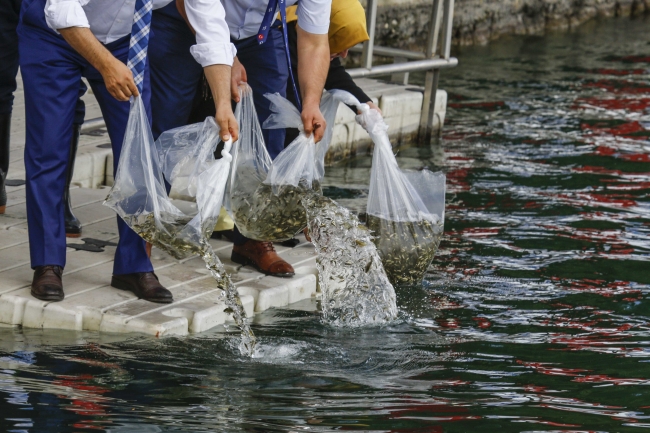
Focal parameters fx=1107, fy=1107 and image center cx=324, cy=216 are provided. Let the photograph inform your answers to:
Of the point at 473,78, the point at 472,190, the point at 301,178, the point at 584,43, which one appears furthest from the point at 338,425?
the point at 584,43

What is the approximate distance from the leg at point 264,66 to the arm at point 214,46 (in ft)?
1.73

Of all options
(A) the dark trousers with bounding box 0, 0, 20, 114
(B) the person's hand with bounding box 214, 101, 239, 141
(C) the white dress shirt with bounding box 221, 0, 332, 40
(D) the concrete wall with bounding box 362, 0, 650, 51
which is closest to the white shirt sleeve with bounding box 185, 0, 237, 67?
(B) the person's hand with bounding box 214, 101, 239, 141

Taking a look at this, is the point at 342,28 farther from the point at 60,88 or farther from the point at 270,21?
the point at 60,88

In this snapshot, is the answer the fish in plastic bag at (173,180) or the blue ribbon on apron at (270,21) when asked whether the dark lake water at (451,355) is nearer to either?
the fish in plastic bag at (173,180)

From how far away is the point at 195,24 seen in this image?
156 inches

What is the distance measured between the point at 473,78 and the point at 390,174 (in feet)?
25.0

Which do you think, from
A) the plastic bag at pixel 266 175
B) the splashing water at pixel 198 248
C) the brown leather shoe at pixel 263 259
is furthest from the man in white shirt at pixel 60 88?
the brown leather shoe at pixel 263 259

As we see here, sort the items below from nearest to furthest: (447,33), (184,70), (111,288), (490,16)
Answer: (111,288), (184,70), (447,33), (490,16)

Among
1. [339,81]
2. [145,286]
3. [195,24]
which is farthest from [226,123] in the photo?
[339,81]

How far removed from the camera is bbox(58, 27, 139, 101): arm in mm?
3732

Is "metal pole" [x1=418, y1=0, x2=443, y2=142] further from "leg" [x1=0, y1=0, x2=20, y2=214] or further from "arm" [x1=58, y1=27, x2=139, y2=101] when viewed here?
"arm" [x1=58, y1=27, x2=139, y2=101]

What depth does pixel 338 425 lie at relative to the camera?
127 inches

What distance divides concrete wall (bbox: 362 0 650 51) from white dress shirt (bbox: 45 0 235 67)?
36.1 ft

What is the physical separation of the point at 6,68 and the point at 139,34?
3.65 feet
